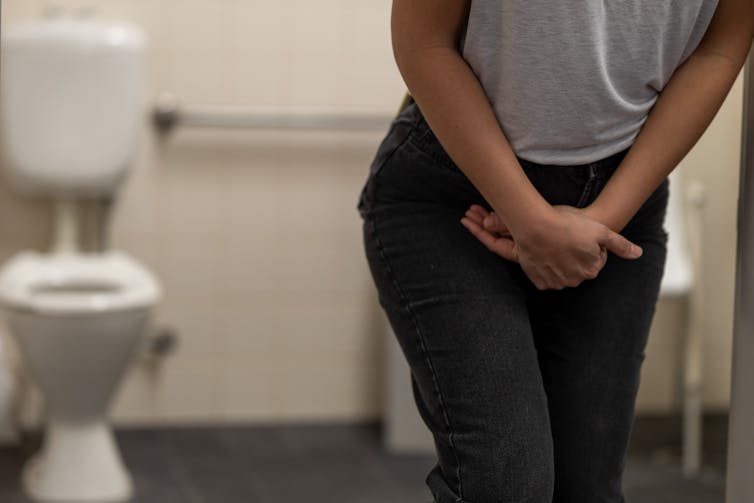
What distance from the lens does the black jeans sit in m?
1.11

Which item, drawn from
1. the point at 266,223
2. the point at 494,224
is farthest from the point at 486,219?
the point at 266,223

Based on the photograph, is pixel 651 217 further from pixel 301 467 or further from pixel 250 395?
pixel 250 395

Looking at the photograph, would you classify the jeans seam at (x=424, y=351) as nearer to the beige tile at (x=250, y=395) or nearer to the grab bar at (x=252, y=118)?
the grab bar at (x=252, y=118)

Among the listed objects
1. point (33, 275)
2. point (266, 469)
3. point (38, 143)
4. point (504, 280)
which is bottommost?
point (266, 469)

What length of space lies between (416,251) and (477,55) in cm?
18

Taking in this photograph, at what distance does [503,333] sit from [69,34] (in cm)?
168

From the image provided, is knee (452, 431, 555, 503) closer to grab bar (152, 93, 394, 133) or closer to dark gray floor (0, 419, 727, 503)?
dark gray floor (0, 419, 727, 503)

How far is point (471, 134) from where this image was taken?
1115mm

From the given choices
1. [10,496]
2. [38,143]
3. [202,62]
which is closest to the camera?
[10,496]

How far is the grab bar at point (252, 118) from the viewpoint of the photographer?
9.12 ft

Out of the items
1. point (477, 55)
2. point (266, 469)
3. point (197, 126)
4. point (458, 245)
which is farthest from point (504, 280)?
point (197, 126)

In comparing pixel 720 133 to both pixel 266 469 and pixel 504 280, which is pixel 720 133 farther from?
pixel 504 280

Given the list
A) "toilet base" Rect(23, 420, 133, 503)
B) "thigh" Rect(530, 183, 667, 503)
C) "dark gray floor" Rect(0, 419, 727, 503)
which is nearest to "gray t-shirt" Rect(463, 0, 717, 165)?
"thigh" Rect(530, 183, 667, 503)

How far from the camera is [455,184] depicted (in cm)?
118
